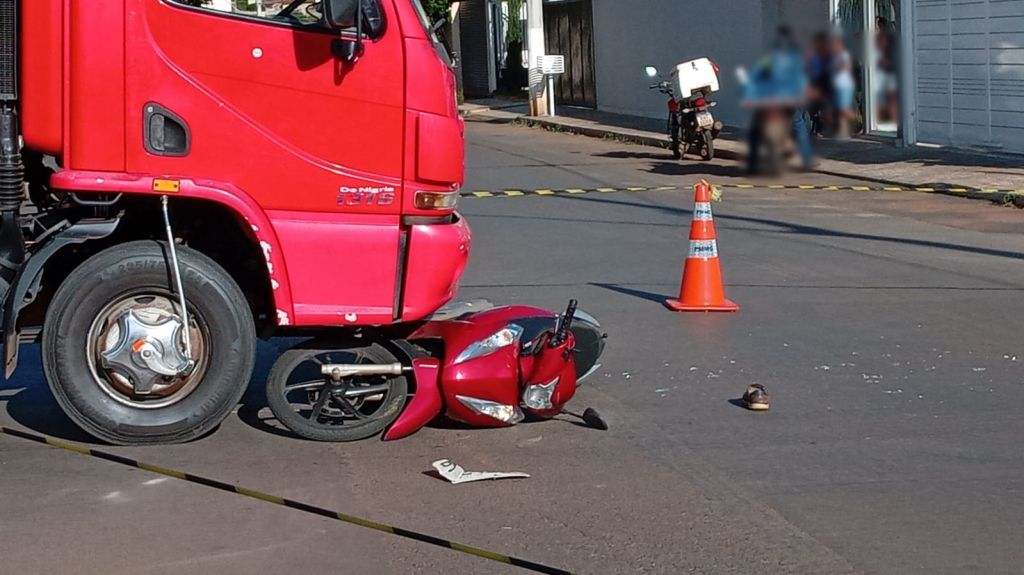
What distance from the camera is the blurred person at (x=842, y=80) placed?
95 cm

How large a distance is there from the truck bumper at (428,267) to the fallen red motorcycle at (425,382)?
10.5 inches

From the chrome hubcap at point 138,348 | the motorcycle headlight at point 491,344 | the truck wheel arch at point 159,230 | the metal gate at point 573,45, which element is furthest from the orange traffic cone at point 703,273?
the metal gate at point 573,45

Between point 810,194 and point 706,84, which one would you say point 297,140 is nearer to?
point 706,84

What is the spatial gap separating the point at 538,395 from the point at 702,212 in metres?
3.47

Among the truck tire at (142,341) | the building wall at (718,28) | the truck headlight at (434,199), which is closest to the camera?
the building wall at (718,28)

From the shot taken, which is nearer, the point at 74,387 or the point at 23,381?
the point at 74,387

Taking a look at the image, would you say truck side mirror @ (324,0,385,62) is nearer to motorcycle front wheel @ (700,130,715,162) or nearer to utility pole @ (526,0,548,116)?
motorcycle front wheel @ (700,130,715,162)

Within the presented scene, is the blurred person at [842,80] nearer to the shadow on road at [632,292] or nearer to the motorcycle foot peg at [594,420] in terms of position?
the motorcycle foot peg at [594,420]

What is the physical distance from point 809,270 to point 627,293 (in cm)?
191

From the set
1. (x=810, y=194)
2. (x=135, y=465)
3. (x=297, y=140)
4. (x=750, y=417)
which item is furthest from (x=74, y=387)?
(x=810, y=194)

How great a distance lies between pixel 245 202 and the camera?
6.20m

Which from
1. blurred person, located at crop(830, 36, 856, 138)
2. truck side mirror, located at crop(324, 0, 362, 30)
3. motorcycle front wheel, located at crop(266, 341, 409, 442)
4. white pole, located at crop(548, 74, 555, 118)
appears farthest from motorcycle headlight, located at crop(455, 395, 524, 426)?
white pole, located at crop(548, 74, 555, 118)

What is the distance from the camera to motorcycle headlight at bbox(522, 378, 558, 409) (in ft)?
21.6

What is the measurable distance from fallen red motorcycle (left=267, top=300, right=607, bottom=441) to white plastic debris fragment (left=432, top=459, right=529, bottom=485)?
21.6 inches
